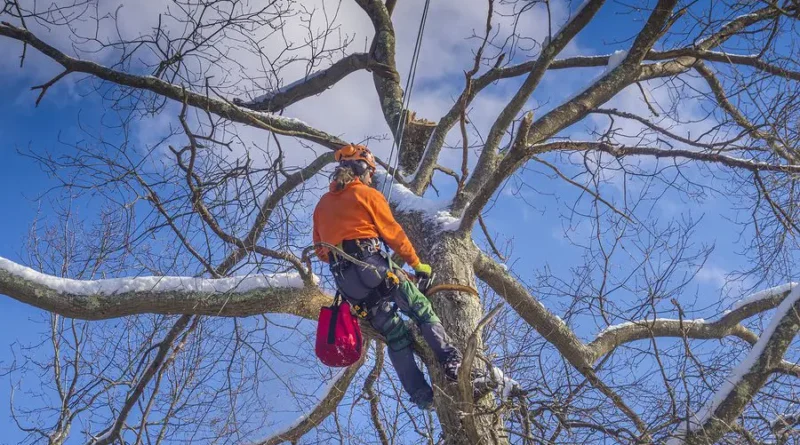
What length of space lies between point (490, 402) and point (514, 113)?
2241mm

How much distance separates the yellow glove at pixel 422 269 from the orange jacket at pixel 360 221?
28mm

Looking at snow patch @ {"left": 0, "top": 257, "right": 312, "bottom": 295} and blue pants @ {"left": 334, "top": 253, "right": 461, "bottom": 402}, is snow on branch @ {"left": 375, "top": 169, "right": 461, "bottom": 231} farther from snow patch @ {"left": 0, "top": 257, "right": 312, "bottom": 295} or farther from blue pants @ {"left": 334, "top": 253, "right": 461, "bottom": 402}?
snow patch @ {"left": 0, "top": 257, "right": 312, "bottom": 295}

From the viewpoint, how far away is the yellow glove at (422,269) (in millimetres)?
4426

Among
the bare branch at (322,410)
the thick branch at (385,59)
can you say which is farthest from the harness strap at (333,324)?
the thick branch at (385,59)

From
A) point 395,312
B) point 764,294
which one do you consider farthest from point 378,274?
point 764,294

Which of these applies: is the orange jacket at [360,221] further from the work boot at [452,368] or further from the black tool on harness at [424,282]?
the work boot at [452,368]

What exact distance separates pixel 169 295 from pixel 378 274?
137cm

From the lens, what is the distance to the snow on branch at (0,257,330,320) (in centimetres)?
431

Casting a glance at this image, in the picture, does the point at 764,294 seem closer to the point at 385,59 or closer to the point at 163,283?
the point at 385,59

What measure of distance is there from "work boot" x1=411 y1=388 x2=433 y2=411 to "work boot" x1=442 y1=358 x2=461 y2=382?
322 millimetres

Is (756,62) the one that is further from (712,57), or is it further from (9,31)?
(9,31)

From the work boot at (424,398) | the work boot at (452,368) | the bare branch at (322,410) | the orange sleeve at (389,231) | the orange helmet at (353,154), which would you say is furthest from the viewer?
the bare branch at (322,410)

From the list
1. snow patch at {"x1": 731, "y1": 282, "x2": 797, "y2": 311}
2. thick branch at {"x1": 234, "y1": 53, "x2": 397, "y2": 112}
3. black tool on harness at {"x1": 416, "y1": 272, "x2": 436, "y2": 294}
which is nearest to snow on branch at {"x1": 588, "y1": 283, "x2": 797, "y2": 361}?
snow patch at {"x1": 731, "y1": 282, "x2": 797, "y2": 311}

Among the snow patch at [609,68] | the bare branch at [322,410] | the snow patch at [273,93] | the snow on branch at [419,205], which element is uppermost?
the snow patch at [273,93]
